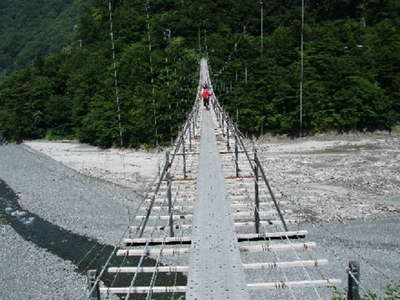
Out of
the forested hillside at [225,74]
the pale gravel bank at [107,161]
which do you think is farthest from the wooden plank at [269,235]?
the forested hillside at [225,74]

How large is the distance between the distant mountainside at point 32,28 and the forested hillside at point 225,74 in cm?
2163

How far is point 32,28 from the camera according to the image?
215 feet

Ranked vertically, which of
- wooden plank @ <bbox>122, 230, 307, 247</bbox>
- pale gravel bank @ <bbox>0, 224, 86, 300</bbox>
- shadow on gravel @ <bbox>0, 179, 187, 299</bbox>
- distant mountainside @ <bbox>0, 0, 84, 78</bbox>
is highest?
distant mountainside @ <bbox>0, 0, 84, 78</bbox>

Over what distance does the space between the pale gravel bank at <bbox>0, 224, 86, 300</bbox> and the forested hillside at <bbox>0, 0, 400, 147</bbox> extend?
15272 mm

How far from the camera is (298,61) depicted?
99.3 feet

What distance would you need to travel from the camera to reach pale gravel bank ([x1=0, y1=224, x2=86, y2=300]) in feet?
32.9

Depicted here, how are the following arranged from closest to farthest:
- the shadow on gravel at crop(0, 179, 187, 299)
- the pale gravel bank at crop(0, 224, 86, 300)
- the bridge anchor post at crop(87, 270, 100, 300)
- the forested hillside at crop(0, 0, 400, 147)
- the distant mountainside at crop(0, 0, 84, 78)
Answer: the bridge anchor post at crop(87, 270, 100, 300), the pale gravel bank at crop(0, 224, 86, 300), the shadow on gravel at crop(0, 179, 187, 299), the forested hillside at crop(0, 0, 400, 147), the distant mountainside at crop(0, 0, 84, 78)

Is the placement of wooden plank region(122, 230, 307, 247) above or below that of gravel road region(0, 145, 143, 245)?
above

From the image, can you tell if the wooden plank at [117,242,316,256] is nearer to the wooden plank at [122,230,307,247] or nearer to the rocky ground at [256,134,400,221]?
the wooden plank at [122,230,307,247]

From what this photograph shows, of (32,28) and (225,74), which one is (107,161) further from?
(32,28)

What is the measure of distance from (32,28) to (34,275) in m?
61.8

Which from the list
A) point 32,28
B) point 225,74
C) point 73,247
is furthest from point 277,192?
point 32,28

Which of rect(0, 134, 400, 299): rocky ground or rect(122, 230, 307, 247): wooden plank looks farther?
rect(0, 134, 400, 299): rocky ground

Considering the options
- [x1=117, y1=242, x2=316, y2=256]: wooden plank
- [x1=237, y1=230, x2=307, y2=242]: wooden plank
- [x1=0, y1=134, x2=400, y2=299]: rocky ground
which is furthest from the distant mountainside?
[x1=117, y1=242, x2=316, y2=256]: wooden plank
